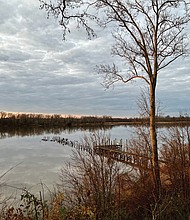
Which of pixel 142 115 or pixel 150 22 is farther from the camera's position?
pixel 142 115

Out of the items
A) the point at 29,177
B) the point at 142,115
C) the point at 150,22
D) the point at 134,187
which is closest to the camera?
the point at 150,22

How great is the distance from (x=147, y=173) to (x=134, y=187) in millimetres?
963

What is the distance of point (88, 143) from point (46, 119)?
90193 mm

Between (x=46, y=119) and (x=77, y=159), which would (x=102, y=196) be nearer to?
(x=77, y=159)

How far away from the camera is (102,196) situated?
7066 millimetres

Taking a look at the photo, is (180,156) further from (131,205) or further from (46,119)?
(46,119)

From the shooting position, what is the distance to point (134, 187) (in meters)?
9.10

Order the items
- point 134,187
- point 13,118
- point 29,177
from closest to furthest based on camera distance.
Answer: point 134,187 < point 29,177 < point 13,118

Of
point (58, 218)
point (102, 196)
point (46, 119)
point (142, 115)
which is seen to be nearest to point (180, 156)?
point (102, 196)

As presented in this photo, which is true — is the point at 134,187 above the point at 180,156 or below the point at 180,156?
below

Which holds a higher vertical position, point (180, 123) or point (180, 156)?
point (180, 123)

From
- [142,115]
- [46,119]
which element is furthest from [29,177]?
[46,119]

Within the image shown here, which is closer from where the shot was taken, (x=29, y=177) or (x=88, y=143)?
(x=88, y=143)

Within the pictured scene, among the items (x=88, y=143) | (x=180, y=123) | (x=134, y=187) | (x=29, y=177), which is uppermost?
(x=180, y=123)
